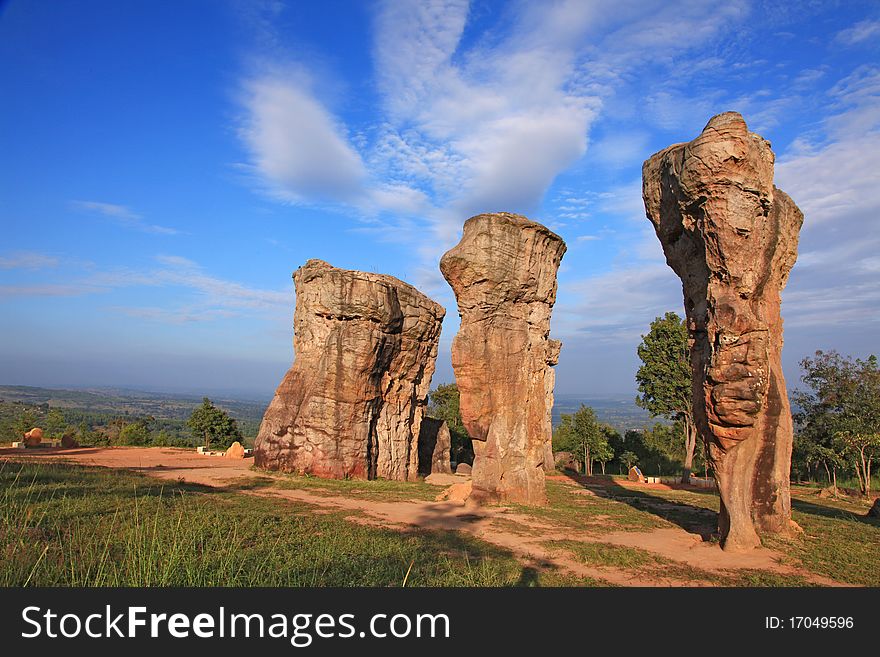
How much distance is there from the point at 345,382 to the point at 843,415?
79.4 ft

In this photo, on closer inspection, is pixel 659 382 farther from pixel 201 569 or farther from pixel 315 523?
pixel 201 569

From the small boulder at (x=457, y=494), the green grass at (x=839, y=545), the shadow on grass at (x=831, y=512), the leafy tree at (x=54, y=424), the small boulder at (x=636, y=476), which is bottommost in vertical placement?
the leafy tree at (x=54, y=424)

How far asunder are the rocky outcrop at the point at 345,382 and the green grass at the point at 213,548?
9.38 metres

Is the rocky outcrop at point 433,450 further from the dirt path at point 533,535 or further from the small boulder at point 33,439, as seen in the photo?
the small boulder at point 33,439

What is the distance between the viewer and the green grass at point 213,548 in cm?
621

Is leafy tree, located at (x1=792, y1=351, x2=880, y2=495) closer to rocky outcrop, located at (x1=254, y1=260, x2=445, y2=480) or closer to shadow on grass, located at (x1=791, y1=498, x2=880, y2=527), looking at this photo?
shadow on grass, located at (x1=791, y1=498, x2=880, y2=527)

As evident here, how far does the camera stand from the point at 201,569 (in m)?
6.60

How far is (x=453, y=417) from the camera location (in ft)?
149

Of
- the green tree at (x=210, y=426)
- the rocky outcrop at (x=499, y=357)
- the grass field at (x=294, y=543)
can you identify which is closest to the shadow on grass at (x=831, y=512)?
the grass field at (x=294, y=543)

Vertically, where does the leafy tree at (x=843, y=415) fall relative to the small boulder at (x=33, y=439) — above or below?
above

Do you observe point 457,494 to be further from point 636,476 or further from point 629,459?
point 629,459

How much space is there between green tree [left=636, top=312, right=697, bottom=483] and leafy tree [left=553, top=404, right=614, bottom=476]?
5810 millimetres

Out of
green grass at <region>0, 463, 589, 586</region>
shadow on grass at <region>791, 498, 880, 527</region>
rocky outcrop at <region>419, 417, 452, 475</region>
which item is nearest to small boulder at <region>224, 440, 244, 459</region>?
rocky outcrop at <region>419, 417, 452, 475</region>
